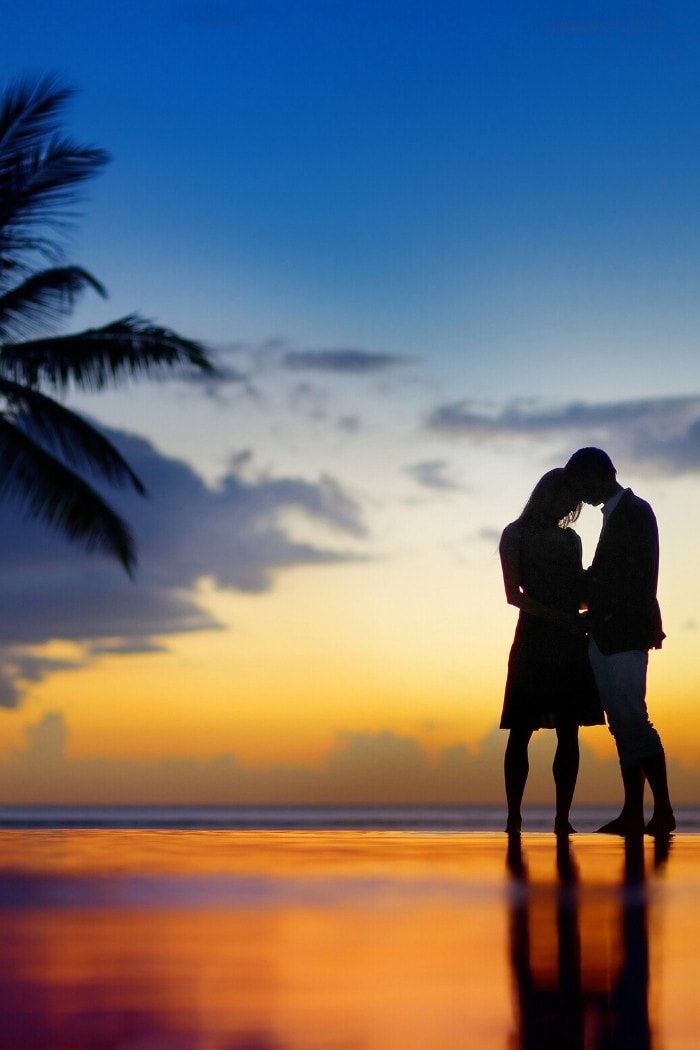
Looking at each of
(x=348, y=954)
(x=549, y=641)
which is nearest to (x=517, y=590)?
(x=549, y=641)

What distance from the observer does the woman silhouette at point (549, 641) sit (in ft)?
24.1

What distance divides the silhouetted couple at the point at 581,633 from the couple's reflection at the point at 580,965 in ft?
7.79

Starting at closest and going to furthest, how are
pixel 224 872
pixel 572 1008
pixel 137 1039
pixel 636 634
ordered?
1. pixel 137 1039
2. pixel 572 1008
3. pixel 224 872
4. pixel 636 634

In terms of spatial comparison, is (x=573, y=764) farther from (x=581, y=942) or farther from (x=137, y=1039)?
(x=137, y=1039)

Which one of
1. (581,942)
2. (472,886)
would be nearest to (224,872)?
(472,886)

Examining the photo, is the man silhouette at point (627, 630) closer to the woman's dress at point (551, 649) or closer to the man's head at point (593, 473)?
the man's head at point (593, 473)

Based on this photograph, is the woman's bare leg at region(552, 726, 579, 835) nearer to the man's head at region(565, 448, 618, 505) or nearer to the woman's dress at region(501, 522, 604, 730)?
the woman's dress at region(501, 522, 604, 730)

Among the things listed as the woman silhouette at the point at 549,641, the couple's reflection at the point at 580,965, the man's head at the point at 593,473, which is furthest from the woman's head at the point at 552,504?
the couple's reflection at the point at 580,965

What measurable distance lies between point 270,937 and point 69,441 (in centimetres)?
1317

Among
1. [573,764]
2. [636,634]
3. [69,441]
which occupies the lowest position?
[573,764]

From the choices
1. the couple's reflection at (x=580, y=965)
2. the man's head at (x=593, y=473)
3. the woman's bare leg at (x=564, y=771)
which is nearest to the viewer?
the couple's reflection at (x=580, y=965)

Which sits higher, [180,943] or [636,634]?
[636,634]

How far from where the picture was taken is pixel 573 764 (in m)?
7.38

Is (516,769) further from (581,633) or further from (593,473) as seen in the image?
(593,473)
